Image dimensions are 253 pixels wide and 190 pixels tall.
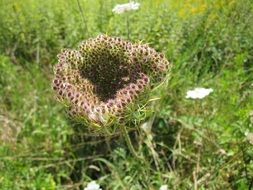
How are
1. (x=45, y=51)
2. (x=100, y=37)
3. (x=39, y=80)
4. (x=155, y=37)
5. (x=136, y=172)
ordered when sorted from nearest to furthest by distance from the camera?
(x=100, y=37) → (x=136, y=172) → (x=155, y=37) → (x=39, y=80) → (x=45, y=51)

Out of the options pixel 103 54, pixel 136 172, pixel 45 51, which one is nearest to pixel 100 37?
pixel 103 54

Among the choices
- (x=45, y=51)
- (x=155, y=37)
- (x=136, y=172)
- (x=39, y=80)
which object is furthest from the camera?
(x=45, y=51)

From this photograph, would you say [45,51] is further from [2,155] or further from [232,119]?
[232,119]

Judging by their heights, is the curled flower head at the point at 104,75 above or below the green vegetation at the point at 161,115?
above

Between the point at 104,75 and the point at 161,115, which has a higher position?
the point at 104,75

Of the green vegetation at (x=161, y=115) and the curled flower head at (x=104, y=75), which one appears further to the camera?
the green vegetation at (x=161, y=115)
